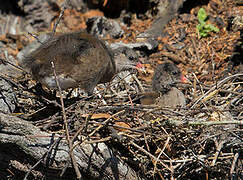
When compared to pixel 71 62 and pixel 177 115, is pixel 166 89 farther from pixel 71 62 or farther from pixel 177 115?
pixel 71 62

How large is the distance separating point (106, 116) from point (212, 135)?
36.7 inches

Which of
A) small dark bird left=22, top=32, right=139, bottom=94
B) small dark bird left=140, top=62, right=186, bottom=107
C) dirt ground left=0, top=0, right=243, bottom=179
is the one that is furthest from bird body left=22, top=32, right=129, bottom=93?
small dark bird left=140, top=62, right=186, bottom=107

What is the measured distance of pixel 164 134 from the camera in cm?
250

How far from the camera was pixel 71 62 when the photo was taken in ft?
9.46

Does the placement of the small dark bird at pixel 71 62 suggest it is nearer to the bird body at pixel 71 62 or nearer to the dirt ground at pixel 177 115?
the bird body at pixel 71 62

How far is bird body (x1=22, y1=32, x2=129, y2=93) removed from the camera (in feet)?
9.36

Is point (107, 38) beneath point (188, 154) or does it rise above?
above

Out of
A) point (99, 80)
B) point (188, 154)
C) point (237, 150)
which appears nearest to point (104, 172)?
point (188, 154)

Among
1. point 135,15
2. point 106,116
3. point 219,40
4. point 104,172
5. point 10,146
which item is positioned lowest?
point 104,172

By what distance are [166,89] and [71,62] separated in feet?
3.42

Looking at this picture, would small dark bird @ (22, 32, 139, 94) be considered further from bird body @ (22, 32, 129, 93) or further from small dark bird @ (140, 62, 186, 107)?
small dark bird @ (140, 62, 186, 107)

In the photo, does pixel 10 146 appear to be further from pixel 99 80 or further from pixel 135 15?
pixel 135 15

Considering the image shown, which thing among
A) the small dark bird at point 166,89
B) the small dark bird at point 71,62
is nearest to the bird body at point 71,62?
the small dark bird at point 71,62

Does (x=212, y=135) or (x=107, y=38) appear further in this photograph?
(x=107, y=38)
